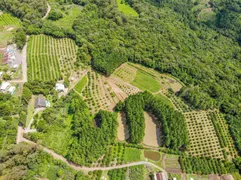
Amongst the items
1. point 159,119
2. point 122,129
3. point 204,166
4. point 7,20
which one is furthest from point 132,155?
point 7,20

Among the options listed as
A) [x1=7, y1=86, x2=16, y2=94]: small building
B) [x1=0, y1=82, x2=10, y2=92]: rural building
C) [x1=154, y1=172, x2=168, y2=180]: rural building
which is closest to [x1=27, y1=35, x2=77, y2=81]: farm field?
[x1=7, y1=86, x2=16, y2=94]: small building

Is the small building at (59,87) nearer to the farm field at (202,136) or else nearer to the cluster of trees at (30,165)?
the cluster of trees at (30,165)


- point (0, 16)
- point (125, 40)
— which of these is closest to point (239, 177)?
point (125, 40)

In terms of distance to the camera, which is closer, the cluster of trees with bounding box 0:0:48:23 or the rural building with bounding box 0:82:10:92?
the rural building with bounding box 0:82:10:92

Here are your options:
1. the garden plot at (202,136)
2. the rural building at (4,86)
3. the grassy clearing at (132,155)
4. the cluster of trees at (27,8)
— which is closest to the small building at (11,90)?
the rural building at (4,86)

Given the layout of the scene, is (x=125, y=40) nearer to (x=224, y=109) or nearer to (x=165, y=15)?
(x=165, y=15)

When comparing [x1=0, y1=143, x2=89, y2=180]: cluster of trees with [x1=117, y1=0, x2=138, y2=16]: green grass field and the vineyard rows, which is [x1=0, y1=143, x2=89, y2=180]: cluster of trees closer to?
the vineyard rows
